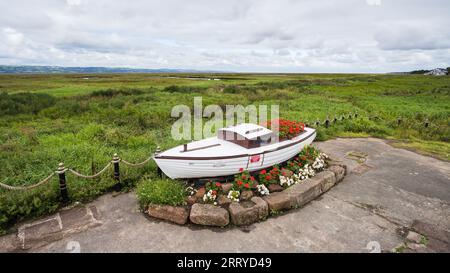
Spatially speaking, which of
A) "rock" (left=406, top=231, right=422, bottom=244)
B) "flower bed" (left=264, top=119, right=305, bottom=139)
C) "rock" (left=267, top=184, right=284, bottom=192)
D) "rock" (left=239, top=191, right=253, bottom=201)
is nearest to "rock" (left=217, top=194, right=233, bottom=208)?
"rock" (left=239, top=191, right=253, bottom=201)

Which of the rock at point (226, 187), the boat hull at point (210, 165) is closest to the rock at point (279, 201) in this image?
the rock at point (226, 187)

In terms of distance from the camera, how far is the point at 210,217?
5.93 meters

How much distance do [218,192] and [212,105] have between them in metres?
18.7

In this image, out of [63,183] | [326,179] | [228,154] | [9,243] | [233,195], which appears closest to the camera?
[9,243]

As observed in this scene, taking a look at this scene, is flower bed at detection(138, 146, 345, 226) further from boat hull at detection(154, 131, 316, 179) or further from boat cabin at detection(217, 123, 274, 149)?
boat cabin at detection(217, 123, 274, 149)

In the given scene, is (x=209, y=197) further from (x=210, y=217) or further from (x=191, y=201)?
(x=210, y=217)

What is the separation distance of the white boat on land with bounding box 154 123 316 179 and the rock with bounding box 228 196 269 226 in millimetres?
1162

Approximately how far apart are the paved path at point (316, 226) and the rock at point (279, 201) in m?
0.21

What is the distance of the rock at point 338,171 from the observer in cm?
855

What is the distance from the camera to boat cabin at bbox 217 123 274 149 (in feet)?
25.2

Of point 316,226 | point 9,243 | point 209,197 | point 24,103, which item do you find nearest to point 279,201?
point 316,226

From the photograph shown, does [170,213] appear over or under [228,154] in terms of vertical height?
under

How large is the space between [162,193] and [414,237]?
5855 millimetres
